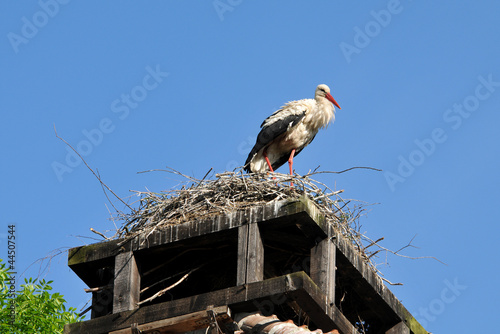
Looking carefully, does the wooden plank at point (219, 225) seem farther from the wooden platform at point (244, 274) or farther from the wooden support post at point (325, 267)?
the wooden support post at point (325, 267)

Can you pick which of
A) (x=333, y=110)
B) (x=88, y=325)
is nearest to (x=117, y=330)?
(x=88, y=325)

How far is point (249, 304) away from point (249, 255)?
593 millimetres

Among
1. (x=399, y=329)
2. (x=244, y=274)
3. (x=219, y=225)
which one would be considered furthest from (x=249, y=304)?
(x=399, y=329)

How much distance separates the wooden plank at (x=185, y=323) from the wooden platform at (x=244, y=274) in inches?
0.7

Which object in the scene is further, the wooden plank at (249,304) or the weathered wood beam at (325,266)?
the weathered wood beam at (325,266)

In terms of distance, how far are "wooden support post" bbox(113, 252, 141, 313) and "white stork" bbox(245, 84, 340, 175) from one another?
494cm

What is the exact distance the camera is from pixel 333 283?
9898mm

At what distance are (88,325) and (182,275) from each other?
1.40 m

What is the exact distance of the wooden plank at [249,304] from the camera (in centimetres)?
935

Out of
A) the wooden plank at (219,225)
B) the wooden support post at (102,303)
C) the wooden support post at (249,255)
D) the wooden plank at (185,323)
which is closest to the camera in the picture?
the wooden plank at (185,323)

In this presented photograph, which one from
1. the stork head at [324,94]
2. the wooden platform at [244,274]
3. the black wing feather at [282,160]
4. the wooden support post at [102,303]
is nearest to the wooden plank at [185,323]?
the wooden platform at [244,274]

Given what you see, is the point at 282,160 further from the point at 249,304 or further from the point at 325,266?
the point at 249,304

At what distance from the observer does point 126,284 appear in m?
10.3

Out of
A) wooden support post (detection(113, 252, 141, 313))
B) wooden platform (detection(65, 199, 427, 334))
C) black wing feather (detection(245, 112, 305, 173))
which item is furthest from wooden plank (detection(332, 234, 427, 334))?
black wing feather (detection(245, 112, 305, 173))
